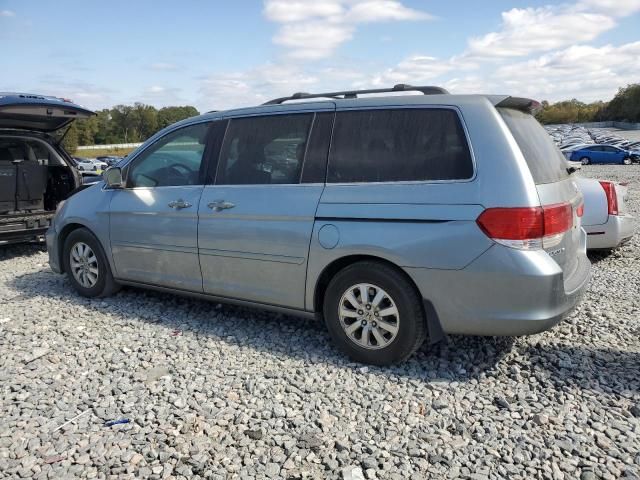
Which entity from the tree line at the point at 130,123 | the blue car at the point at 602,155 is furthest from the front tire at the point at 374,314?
the tree line at the point at 130,123

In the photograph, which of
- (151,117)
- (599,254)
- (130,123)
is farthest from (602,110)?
(599,254)

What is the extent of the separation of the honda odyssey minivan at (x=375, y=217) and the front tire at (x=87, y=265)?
2.26ft

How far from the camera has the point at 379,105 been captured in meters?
3.85

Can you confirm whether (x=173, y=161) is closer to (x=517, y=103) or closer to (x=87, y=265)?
(x=87, y=265)

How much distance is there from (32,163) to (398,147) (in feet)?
21.4

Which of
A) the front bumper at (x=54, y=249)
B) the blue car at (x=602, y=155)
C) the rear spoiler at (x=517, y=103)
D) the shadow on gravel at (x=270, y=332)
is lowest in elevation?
the shadow on gravel at (x=270, y=332)

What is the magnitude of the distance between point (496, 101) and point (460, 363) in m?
1.85

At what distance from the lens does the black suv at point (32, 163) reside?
279 inches

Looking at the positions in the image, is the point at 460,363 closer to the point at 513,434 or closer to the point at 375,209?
the point at 513,434

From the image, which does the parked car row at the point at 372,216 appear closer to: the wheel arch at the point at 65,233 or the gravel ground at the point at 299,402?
the gravel ground at the point at 299,402

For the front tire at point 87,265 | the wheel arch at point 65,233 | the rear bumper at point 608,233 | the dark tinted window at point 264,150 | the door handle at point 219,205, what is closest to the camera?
the dark tinted window at point 264,150

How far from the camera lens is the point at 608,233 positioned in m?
6.71

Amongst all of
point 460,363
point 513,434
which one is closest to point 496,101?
point 460,363

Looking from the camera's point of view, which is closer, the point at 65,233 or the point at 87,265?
the point at 87,265
